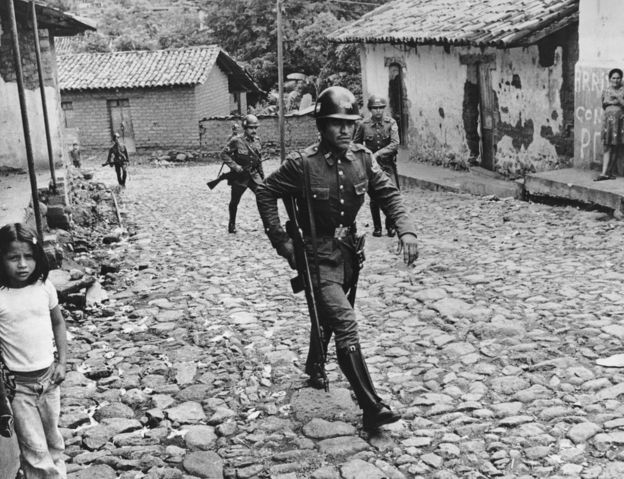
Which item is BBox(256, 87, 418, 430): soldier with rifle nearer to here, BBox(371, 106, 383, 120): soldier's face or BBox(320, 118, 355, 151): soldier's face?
BBox(320, 118, 355, 151): soldier's face

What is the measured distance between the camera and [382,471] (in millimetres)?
4262

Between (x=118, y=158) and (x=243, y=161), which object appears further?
(x=118, y=158)

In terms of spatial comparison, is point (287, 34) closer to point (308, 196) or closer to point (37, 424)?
point (308, 196)

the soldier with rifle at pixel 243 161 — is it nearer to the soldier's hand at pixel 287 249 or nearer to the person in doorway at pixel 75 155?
the soldier's hand at pixel 287 249

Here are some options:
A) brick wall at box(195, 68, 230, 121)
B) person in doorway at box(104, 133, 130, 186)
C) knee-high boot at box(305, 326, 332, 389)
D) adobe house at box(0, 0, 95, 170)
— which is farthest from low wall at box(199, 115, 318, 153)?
knee-high boot at box(305, 326, 332, 389)

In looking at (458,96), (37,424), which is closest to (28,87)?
(458,96)

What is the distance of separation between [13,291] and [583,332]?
13.8ft

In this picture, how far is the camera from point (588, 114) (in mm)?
12281

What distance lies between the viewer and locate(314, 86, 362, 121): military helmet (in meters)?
4.71

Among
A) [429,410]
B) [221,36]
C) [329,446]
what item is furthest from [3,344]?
[221,36]

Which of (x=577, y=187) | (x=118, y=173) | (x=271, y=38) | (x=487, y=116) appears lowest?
(x=118, y=173)

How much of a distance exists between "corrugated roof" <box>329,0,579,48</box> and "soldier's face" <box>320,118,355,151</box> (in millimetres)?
8868

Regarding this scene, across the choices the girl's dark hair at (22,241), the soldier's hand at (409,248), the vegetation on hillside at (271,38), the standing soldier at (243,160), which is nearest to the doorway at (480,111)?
the standing soldier at (243,160)

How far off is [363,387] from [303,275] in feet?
2.74
